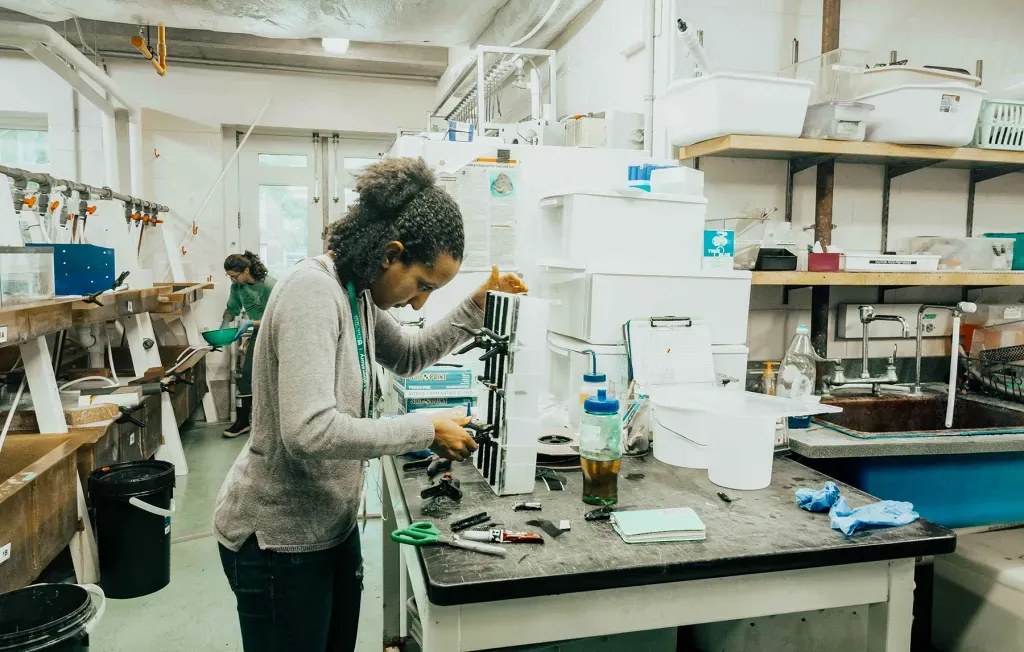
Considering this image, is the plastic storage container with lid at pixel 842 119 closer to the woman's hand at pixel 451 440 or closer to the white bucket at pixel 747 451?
the white bucket at pixel 747 451

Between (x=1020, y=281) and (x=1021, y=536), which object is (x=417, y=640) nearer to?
(x=1021, y=536)

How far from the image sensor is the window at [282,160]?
591cm

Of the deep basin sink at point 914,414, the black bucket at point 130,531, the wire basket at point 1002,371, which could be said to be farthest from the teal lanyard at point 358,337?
the wire basket at point 1002,371

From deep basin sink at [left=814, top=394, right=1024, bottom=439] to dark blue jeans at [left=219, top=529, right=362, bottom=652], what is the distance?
1.75 meters

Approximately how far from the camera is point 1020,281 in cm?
252

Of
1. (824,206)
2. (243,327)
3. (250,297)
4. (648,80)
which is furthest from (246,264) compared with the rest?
(824,206)

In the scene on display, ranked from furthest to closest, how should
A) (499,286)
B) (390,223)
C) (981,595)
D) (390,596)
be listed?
(390,596), (981,595), (499,286), (390,223)

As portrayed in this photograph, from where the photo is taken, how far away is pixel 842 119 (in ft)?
7.50

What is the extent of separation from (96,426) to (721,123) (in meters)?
2.82

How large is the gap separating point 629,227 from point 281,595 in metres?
1.42

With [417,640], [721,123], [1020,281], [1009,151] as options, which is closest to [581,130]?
[721,123]

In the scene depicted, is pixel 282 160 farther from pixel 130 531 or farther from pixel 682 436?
pixel 682 436

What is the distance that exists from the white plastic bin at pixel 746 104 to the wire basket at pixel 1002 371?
3.67ft

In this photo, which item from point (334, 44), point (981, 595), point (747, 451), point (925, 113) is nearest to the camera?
point (747, 451)
